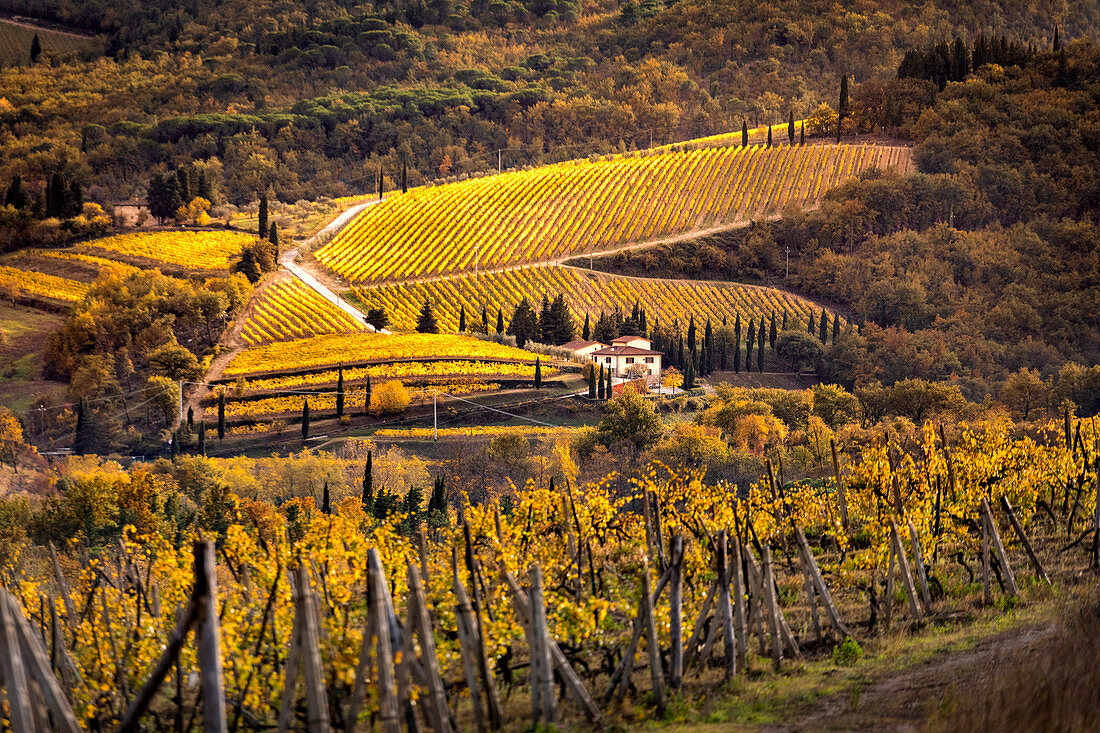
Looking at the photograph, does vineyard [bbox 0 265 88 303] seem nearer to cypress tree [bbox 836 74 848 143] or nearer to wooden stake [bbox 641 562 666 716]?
cypress tree [bbox 836 74 848 143]

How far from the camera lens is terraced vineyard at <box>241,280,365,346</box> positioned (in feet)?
306

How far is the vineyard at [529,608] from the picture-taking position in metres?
12.9

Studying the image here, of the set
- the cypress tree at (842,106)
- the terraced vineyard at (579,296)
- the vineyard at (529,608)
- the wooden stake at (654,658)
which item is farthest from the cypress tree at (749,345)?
the wooden stake at (654,658)

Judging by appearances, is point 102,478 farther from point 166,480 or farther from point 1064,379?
point 1064,379

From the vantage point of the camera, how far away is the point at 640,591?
16672 mm

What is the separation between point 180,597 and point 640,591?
7.28 meters

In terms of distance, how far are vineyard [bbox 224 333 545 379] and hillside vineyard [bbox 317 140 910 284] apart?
21489mm

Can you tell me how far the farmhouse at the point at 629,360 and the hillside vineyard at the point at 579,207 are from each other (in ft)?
102

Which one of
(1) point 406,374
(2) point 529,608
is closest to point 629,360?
(1) point 406,374

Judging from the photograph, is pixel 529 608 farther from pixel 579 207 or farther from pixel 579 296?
pixel 579 207

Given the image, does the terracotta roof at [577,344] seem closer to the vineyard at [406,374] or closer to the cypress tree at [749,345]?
the vineyard at [406,374]

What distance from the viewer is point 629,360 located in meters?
85.6

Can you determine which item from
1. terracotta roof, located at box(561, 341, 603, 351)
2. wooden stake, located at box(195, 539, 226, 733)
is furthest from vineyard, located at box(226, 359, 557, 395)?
wooden stake, located at box(195, 539, 226, 733)

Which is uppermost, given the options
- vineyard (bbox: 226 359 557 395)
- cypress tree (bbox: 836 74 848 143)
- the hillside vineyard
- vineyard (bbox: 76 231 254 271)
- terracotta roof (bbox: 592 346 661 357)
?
cypress tree (bbox: 836 74 848 143)
